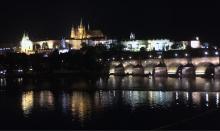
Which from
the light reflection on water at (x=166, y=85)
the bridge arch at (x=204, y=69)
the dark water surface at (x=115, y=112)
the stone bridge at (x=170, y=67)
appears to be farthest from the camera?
the stone bridge at (x=170, y=67)

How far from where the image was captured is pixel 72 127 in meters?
21.9

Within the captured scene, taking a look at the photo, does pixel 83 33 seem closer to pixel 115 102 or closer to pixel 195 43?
pixel 195 43

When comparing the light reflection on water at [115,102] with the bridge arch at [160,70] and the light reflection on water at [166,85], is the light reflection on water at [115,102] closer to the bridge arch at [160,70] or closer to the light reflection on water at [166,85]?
the light reflection on water at [166,85]

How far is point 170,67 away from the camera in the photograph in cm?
7438

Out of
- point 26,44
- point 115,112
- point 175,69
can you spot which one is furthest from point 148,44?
point 115,112

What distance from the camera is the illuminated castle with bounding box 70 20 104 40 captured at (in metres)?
129

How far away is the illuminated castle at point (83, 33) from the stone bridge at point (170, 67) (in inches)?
1826

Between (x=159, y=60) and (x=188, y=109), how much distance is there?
49.3m

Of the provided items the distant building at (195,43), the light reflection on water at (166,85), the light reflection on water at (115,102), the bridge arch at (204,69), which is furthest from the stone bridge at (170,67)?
the light reflection on water at (115,102)

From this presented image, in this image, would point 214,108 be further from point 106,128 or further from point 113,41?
point 113,41

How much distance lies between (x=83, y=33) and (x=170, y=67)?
57170 mm

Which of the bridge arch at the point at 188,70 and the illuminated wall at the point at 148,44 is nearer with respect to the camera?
the bridge arch at the point at 188,70

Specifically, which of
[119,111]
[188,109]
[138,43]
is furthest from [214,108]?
[138,43]

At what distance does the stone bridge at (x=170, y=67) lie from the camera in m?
67.4
